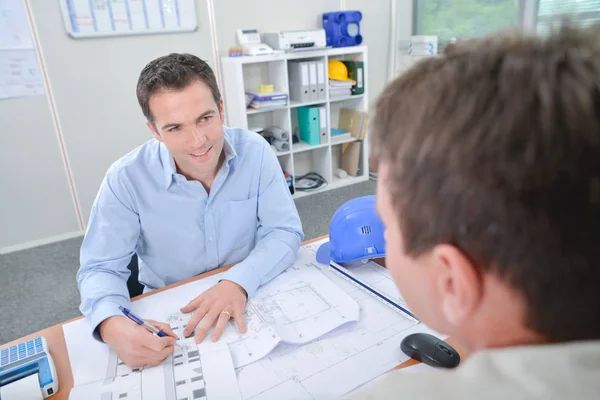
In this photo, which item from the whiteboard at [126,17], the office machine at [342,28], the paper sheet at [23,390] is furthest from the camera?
the office machine at [342,28]

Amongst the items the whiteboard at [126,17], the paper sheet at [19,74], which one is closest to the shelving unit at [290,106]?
the whiteboard at [126,17]

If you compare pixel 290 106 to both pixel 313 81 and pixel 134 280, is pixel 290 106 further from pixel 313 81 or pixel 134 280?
pixel 134 280

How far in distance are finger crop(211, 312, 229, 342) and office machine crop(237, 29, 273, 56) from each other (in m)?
2.58

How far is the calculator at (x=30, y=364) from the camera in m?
0.75

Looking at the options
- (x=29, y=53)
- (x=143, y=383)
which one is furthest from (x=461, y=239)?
(x=29, y=53)

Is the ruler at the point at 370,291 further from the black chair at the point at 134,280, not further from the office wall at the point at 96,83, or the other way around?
the office wall at the point at 96,83

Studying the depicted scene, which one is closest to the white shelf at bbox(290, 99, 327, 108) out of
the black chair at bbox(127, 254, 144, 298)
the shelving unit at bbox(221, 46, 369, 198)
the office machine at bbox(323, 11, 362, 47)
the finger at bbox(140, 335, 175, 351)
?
the shelving unit at bbox(221, 46, 369, 198)

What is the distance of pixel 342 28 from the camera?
3.47 metres

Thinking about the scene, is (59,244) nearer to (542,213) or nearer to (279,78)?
(279,78)

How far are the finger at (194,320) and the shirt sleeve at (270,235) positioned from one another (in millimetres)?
108

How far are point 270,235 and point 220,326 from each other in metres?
0.41

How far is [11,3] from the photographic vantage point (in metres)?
2.58

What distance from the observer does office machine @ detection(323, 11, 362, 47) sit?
3.44 metres

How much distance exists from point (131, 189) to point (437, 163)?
3.33ft
